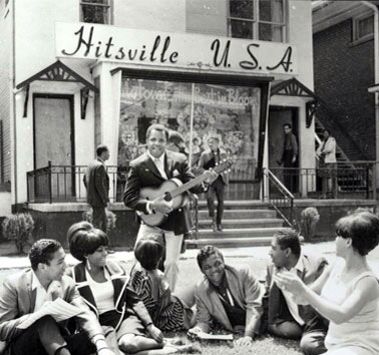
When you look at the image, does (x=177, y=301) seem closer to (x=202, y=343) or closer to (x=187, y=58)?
(x=202, y=343)

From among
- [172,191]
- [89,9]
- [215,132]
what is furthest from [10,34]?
[172,191]

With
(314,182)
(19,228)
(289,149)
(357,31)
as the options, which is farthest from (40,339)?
(357,31)

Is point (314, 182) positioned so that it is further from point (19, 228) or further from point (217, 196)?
point (19, 228)

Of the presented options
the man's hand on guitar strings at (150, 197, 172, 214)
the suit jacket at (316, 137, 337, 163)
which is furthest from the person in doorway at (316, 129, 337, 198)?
the man's hand on guitar strings at (150, 197, 172, 214)

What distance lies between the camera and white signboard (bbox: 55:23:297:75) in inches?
585

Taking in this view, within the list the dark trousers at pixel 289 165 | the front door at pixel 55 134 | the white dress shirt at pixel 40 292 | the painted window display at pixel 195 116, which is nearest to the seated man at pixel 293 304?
the white dress shirt at pixel 40 292

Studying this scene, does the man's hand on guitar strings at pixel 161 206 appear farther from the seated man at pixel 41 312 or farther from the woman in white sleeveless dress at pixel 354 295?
the woman in white sleeveless dress at pixel 354 295

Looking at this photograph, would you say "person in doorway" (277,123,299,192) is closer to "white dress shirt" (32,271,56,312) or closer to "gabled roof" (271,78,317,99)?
"gabled roof" (271,78,317,99)

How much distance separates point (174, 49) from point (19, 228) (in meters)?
5.99

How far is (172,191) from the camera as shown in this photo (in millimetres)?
6402

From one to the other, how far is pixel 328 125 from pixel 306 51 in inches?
169

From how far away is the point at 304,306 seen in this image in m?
5.38

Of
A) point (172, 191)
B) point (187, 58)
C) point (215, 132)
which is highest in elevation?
point (187, 58)

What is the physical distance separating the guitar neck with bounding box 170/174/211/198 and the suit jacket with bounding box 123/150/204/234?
0.05 metres
